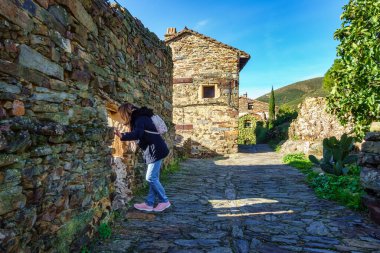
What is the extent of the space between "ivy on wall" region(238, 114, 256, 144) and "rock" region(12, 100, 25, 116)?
2240 centimetres

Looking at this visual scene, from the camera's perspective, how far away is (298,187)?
5648 millimetres

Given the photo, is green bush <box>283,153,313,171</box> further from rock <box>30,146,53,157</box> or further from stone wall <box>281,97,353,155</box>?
rock <box>30,146,53,157</box>

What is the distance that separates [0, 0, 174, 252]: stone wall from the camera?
1.89 metres

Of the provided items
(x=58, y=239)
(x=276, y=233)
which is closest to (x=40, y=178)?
(x=58, y=239)

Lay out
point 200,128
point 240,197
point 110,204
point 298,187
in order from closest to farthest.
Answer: point 110,204 → point 240,197 → point 298,187 → point 200,128

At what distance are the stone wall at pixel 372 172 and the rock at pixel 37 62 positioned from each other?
3938 millimetres

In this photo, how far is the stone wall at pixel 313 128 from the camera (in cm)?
1083

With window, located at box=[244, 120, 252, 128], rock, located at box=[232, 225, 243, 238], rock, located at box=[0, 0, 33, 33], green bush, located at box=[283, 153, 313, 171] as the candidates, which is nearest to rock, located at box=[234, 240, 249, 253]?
rock, located at box=[232, 225, 243, 238]

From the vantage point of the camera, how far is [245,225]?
3566 millimetres

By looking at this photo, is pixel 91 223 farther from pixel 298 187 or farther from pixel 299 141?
pixel 299 141

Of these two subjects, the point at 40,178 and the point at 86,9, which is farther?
the point at 86,9

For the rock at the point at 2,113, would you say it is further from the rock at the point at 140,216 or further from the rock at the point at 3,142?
the rock at the point at 140,216

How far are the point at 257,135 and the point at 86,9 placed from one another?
21.4 meters

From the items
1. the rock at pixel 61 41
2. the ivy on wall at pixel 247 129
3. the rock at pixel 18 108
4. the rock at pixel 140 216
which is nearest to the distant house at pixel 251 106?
the ivy on wall at pixel 247 129
